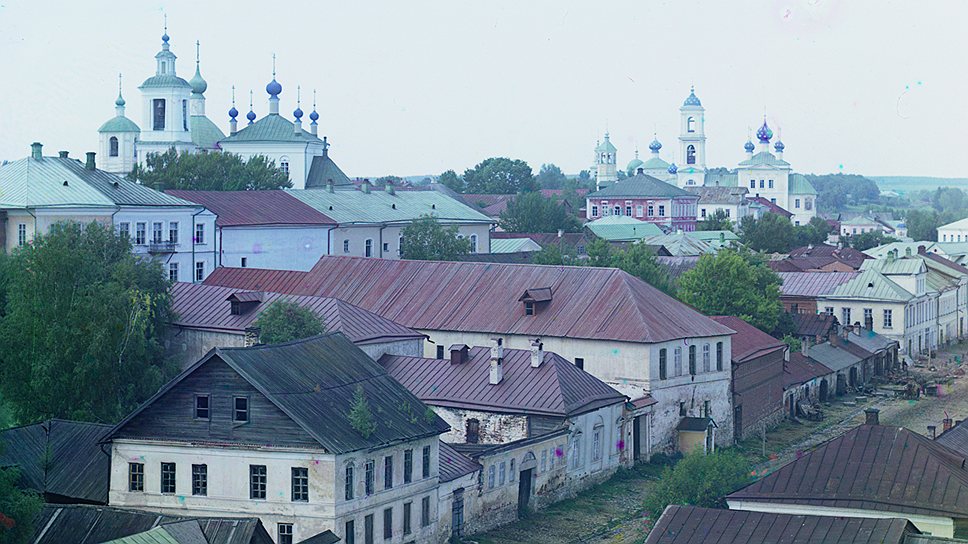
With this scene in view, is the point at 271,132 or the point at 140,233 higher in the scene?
the point at 271,132

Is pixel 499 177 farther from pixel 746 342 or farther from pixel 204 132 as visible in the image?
pixel 746 342

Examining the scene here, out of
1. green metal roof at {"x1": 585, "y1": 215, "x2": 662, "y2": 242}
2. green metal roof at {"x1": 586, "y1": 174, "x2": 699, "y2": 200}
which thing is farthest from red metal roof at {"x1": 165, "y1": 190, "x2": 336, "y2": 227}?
green metal roof at {"x1": 586, "y1": 174, "x2": 699, "y2": 200}

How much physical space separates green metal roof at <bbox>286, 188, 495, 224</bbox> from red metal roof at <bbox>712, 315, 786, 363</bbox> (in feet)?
75.6

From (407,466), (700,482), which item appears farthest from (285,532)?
(700,482)

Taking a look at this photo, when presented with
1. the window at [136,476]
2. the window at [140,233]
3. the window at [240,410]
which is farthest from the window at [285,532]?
the window at [140,233]

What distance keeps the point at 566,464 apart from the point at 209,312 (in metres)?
14.4

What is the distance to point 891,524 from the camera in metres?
26.5

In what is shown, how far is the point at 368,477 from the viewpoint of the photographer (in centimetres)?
3397

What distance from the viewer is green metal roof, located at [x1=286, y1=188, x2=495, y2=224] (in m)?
75.8

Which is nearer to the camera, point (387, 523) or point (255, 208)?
point (387, 523)

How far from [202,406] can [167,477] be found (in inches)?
70.5

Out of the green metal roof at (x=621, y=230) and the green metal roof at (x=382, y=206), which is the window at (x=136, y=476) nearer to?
the green metal roof at (x=382, y=206)

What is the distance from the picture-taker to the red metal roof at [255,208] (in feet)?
222

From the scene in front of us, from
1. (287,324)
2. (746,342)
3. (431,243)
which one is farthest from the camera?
(431,243)
